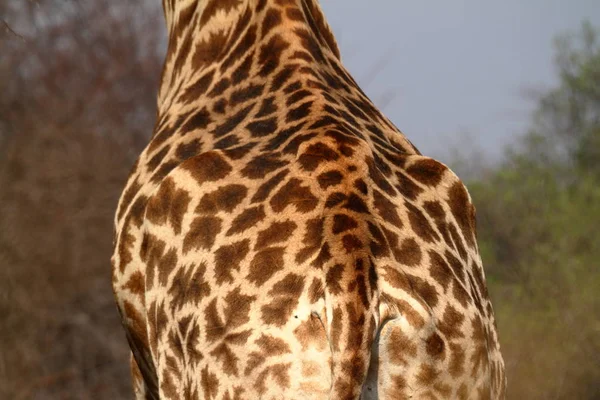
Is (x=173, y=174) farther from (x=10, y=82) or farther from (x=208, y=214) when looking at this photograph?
(x=10, y=82)

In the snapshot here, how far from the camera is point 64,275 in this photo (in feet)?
43.4

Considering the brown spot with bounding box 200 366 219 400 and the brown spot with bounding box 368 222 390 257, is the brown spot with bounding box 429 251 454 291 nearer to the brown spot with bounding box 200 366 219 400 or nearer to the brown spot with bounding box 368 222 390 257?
the brown spot with bounding box 368 222 390 257

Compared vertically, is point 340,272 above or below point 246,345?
above

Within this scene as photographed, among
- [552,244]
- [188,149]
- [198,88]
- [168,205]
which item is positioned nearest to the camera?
[168,205]

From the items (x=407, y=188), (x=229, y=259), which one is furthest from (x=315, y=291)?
(x=407, y=188)

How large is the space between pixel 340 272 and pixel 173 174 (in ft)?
2.98

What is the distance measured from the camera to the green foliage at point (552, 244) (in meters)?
14.7

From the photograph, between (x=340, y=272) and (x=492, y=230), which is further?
(x=492, y=230)

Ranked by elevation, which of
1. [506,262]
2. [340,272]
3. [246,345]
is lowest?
[506,262]

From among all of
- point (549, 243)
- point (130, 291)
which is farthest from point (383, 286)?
point (549, 243)

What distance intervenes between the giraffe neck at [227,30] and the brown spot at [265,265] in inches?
48.4

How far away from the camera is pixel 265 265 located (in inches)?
140

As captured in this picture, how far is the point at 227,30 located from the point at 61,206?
28.4ft

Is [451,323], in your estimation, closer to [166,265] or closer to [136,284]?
[166,265]
